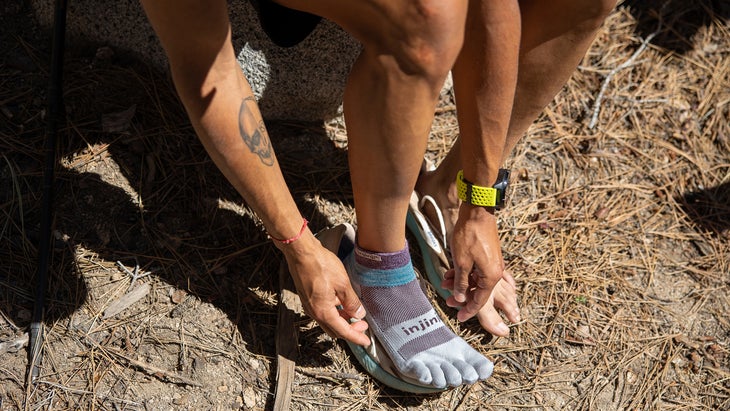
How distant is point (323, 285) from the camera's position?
155cm

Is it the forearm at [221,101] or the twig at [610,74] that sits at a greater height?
the forearm at [221,101]

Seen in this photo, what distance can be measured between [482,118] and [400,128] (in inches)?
10.5

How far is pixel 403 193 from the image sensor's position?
4.85ft

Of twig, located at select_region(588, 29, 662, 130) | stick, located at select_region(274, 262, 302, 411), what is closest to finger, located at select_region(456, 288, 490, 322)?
stick, located at select_region(274, 262, 302, 411)

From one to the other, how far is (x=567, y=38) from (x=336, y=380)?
1.04 meters

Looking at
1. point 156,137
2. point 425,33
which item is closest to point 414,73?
point 425,33

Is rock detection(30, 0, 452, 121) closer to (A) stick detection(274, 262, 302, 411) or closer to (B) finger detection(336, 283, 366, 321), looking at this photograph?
(A) stick detection(274, 262, 302, 411)

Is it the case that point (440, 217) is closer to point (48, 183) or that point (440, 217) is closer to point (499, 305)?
point (499, 305)

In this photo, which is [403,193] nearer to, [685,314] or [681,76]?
[685,314]

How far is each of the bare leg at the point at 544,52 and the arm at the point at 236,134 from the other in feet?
1.50

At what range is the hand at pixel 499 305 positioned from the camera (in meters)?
1.79

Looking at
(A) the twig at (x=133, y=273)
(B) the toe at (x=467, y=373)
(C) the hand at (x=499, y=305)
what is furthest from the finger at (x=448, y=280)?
(A) the twig at (x=133, y=273)

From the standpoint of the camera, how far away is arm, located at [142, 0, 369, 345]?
3.88 feet

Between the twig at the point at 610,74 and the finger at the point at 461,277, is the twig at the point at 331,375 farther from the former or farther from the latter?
the twig at the point at 610,74
